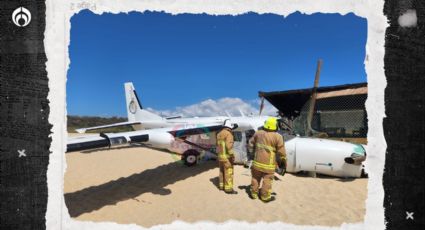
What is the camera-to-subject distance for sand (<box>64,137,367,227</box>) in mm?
5090

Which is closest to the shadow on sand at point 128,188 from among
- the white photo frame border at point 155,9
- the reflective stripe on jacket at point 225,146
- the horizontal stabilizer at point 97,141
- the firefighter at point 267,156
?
the horizontal stabilizer at point 97,141

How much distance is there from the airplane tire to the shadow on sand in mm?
211

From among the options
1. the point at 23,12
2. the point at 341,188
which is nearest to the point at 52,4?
the point at 23,12

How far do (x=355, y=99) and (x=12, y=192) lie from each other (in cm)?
1146

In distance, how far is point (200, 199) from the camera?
6.12 m

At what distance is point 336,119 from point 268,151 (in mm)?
7095

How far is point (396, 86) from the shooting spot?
2996mm

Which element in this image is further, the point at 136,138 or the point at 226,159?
the point at 226,159

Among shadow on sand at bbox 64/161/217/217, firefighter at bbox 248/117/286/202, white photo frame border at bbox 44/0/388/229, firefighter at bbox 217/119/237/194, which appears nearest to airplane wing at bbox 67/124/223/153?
shadow on sand at bbox 64/161/217/217

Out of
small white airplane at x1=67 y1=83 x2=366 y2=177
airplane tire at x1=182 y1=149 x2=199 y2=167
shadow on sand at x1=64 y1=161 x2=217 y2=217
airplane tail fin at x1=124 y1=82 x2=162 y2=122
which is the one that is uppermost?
airplane tail fin at x1=124 y1=82 x2=162 y2=122

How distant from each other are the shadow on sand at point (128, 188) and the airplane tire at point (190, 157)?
211mm

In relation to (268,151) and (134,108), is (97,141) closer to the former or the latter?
(268,151)

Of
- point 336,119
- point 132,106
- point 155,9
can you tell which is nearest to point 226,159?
point 155,9

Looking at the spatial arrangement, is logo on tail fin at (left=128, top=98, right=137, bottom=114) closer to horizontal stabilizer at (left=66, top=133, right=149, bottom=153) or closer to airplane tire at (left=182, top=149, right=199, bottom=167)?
airplane tire at (left=182, top=149, right=199, bottom=167)
